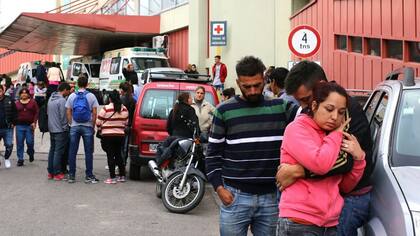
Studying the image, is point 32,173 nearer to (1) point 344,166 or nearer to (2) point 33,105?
(2) point 33,105

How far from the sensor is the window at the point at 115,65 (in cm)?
2717

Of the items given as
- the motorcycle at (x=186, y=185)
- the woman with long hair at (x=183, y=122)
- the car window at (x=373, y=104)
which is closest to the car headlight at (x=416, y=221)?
the car window at (x=373, y=104)

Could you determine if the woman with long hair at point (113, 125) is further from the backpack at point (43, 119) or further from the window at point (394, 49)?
the window at point (394, 49)

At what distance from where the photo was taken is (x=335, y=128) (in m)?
3.31

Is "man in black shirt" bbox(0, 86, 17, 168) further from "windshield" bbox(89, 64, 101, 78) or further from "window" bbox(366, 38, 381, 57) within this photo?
"windshield" bbox(89, 64, 101, 78)

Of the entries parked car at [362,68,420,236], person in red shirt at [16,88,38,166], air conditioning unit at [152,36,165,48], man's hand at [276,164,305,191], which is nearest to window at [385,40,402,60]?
person in red shirt at [16,88,38,166]

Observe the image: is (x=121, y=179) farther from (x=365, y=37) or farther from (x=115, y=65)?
(x=115, y=65)

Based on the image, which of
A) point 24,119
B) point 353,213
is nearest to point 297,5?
point 24,119

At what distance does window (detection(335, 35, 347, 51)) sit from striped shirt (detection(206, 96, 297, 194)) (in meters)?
12.5

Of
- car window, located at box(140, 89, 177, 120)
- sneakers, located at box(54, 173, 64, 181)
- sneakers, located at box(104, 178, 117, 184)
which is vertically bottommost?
sneakers, located at box(104, 178, 117, 184)

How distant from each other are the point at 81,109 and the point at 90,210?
2.58 meters

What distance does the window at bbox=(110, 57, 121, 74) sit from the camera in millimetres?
27172

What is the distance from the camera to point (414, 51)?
12.0m

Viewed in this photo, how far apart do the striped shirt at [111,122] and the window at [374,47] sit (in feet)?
20.4
